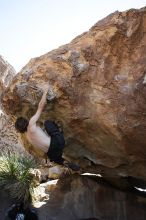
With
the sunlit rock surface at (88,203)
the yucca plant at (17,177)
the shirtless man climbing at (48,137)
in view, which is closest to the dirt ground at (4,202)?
the yucca plant at (17,177)

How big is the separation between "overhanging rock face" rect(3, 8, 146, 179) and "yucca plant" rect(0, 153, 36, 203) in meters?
3.49

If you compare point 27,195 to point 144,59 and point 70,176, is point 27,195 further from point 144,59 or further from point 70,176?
point 144,59

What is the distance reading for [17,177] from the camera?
11586 mm

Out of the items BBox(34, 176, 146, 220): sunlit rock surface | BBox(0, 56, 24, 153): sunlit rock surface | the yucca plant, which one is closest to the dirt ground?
the yucca plant

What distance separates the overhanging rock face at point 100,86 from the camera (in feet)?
23.7

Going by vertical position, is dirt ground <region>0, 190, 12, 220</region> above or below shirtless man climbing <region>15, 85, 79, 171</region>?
below

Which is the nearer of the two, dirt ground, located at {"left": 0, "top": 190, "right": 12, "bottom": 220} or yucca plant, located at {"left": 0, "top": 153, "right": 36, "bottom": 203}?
dirt ground, located at {"left": 0, "top": 190, "right": 12, "bottom": 220}

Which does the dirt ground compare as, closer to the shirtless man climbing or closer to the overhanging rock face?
the overhanging rock face

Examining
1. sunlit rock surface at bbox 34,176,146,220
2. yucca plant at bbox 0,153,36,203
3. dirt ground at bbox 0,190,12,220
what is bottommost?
sunlit rock surface at bbox 34,176,146,220

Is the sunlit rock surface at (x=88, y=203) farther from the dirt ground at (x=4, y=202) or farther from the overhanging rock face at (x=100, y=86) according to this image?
the overhanging rock face at (x=100, y=86)

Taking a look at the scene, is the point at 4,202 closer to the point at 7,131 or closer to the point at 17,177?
the point at 17,177

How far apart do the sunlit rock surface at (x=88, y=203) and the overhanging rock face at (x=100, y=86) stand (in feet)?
8.60

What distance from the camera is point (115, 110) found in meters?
7.39

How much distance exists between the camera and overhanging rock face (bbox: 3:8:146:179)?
23.7ft
